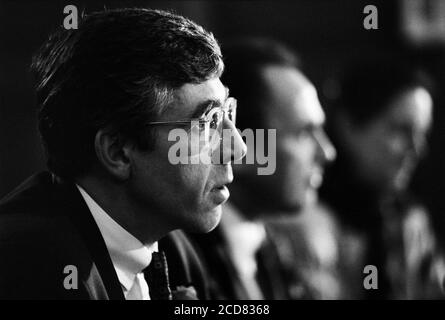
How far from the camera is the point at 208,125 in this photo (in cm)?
177

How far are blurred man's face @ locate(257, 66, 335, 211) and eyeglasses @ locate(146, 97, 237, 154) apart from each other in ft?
2.43

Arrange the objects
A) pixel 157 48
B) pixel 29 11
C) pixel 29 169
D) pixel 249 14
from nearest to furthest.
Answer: pixel 157 48, pixel 29 169, pixel 29 11, pixel 249 14

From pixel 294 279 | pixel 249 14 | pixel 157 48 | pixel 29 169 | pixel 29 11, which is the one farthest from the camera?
pixel 249 14

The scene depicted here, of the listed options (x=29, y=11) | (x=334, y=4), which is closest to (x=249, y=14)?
(x=334, y=4)

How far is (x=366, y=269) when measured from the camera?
348cm

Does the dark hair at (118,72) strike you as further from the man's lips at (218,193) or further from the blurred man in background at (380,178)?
the blurred man in background at (380,178)

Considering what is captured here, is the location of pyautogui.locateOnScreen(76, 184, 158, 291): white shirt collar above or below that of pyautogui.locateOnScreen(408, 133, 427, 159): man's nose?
above

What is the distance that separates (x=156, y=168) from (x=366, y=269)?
1987 millimetres

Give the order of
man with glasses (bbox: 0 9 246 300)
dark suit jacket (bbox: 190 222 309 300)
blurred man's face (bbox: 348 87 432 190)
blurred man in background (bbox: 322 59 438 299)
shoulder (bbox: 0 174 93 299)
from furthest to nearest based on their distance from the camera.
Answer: blurred man's face (bbox: 348 87 432 190)
blurred man in background (bbox: 322 59 438 299)
dark suit jacket (bbox: 190 222 309 300)
man with glasses (bbox: 0 9 246 300)
shoulder (bbox: 0 174 93 299)

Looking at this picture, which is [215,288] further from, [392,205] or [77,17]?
[392,205]

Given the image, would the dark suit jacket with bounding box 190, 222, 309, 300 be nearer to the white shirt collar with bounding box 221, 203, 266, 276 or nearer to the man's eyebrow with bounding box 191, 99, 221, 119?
the white shirt collar with bounding box 221, 203, 266, 276

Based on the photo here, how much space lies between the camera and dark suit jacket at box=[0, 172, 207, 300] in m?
1.58

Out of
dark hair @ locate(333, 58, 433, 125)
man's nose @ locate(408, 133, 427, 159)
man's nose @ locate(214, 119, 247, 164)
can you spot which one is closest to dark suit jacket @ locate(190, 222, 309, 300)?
man's nose @ locate(214, 119, 247, 164)

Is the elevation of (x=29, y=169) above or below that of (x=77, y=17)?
below
